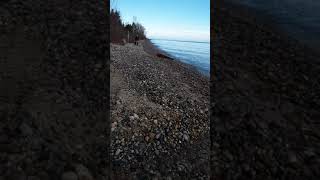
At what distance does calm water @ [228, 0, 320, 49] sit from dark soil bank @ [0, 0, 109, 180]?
52.0ft

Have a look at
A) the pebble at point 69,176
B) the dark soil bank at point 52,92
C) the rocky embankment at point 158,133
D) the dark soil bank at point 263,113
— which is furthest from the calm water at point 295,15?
the pebble at point 69,176

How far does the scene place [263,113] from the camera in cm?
799

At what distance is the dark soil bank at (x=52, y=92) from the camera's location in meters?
5.42

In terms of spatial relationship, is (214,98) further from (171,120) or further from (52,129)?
(52,129)

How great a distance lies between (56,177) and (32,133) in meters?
1.33

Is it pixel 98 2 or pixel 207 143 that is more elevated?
pixel 98 2

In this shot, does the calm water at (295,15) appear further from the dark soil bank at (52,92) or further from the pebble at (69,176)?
the pebble at (69,176)

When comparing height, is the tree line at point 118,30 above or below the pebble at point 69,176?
above

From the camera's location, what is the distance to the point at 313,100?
952cm

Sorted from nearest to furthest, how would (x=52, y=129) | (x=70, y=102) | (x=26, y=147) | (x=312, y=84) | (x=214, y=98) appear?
(x=26, y=147) < (x=52, y=129) < (x=70, y=102) < (x=214, y=98) < (x=312, y=84)

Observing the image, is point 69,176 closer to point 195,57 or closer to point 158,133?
point 158,133

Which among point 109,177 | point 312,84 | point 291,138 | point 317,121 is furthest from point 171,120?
point 312,84

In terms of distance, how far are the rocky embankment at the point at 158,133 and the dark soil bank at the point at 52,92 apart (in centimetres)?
55

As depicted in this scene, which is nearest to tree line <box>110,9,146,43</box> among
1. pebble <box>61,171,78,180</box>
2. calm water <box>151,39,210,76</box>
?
calm water <box>151,39,210,76</box>
